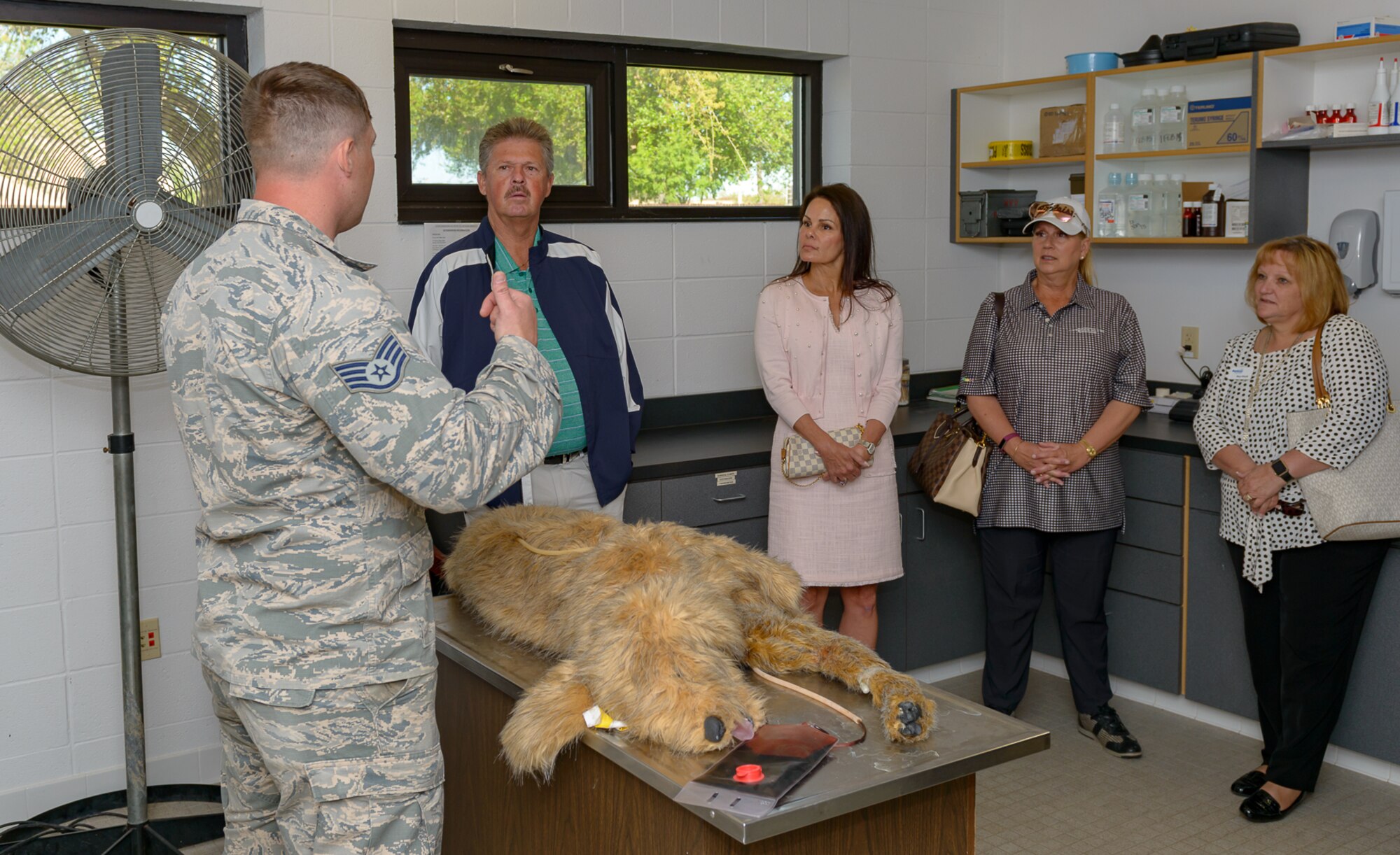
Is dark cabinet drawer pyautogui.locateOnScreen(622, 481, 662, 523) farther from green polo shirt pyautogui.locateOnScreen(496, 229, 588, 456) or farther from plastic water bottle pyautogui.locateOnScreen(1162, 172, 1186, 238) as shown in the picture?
plastic water bottle pyautogui.locateOnScreen(1162, 172, 1186, 238)

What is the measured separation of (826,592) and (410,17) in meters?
2.02

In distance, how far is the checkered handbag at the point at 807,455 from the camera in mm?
3389

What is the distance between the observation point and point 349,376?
4.96 ft

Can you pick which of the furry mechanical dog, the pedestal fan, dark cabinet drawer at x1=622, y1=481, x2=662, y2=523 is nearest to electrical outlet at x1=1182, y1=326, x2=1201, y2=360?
dark cabinet drawer at x1=622, y1=481, x2=662, y2=523

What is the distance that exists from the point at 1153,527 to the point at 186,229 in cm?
284

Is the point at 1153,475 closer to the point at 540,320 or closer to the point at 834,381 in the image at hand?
the point at 834,381

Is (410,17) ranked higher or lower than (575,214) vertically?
higher

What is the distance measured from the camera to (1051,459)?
11.3ft

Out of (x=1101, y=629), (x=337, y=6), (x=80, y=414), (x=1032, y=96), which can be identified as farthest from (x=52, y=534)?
(x=1032, y=96)

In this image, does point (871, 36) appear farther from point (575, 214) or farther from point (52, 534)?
point (52, 534)

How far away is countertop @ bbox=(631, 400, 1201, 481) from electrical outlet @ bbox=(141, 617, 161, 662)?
4.32ft

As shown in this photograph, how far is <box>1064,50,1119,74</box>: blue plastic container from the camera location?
164 inches

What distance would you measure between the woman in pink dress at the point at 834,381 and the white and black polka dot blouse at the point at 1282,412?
0.88m

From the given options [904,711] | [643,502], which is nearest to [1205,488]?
[643,502]
